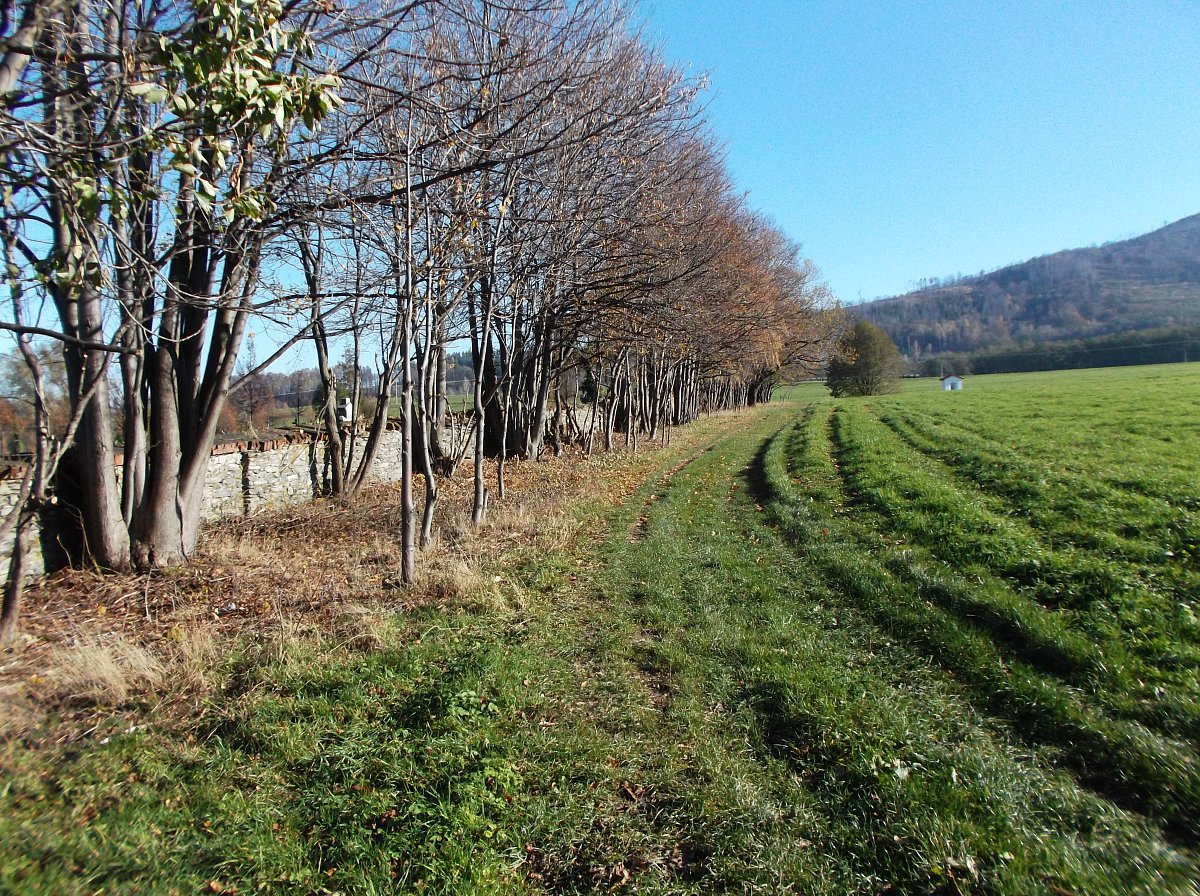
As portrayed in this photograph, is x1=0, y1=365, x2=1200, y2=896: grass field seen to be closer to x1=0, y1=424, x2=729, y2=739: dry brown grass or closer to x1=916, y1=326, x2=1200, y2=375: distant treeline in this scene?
x1=0, y1=424, x2=729, y2=739: dry brown grass

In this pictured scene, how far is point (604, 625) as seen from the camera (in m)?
6.05

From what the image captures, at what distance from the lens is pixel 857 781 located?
342cm

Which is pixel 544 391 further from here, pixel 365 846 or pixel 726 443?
pixel 365 846

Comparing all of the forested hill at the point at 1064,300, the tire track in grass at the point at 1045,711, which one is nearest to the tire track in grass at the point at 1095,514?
the tire track in grass at the point at 1045,711

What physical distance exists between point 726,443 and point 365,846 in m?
23.4

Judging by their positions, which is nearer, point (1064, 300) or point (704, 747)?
point (704, 747)

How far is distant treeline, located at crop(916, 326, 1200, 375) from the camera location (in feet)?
265

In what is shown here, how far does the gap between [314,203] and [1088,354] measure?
108 m

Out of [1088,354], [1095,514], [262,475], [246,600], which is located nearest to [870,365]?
[1088,354]

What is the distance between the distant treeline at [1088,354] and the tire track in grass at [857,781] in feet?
329

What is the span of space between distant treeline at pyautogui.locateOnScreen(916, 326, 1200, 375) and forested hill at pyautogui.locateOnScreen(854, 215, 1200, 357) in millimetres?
16595

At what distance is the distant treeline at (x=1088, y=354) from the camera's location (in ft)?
265

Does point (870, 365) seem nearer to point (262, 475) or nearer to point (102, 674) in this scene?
point (262, 475)

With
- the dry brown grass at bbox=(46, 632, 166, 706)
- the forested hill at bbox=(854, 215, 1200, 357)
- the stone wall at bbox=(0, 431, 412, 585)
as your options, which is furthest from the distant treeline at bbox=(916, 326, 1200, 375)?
the dry brown grass at bbox=(46, 632, 166, 706)
